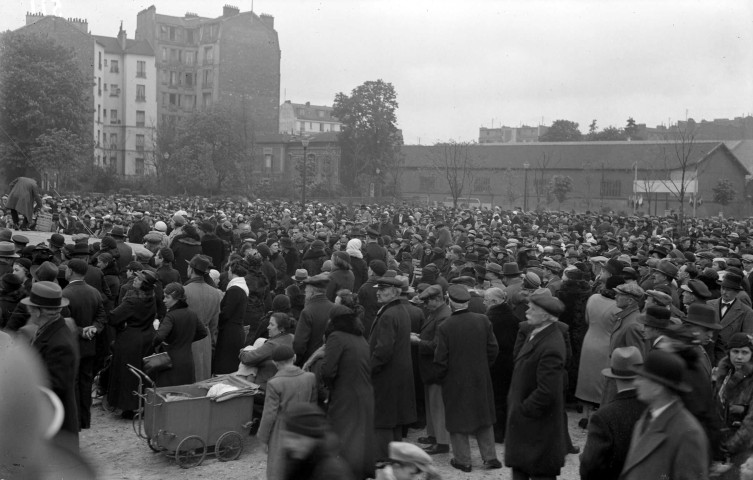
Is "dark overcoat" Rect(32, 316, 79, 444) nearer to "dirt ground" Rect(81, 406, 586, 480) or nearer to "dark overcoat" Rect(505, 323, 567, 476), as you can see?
"dirt ground" Rect(81, 406, 586, 480)

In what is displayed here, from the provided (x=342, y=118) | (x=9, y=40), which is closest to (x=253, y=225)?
(x=9, y=40)

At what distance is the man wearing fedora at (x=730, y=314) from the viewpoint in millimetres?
A: 9102

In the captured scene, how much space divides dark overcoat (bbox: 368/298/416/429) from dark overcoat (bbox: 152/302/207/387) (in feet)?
7.21

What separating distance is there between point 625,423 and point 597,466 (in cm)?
30

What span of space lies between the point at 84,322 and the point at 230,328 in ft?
6.26

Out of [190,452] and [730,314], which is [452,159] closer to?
[730,314]

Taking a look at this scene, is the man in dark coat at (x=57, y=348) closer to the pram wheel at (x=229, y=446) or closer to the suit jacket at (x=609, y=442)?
the pram wheel at (x=229, y=446)

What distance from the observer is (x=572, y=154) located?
78.9 m

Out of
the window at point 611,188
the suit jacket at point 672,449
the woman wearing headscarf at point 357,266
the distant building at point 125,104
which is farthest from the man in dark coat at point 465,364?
the distant building at point 125,104

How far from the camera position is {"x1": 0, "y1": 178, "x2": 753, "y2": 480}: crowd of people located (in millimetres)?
4848

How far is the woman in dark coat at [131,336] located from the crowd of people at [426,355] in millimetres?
20

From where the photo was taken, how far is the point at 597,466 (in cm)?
489

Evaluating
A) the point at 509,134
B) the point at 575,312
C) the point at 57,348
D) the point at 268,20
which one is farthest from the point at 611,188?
the point at 57,348

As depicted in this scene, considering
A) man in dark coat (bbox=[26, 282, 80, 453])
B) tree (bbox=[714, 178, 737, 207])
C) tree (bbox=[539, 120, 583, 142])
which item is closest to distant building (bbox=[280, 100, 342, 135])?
tree (bbox=[539, 120, 583, 142])
